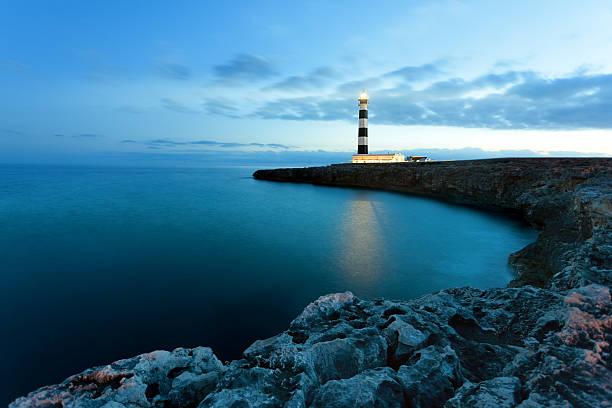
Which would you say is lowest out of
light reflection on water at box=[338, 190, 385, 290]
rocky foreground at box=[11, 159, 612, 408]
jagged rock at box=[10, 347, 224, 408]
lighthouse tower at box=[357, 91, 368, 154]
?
light reflection on water at box=[338, 190, 385, 290]

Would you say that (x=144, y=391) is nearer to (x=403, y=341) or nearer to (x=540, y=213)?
(x=403, y=341)

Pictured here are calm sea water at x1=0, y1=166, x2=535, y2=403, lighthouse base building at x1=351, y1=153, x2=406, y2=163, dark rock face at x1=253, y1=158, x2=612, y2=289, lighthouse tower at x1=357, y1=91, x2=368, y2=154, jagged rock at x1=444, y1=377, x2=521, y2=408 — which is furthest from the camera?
lighthouse base building at x1=351, y1=153, x2=406, y2=163

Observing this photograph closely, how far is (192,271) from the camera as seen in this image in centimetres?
892

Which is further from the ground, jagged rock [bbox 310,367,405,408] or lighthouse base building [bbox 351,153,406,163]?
lighthouse base building [bbox 351,153,406,163]

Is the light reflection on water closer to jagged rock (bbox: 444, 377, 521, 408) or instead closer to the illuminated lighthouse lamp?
jagged rock (bbox: 444, 377, 521, 408)

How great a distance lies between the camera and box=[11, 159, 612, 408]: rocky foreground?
221 cm

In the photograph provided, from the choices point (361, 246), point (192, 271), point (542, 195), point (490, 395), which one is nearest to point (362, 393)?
point (490, 395)

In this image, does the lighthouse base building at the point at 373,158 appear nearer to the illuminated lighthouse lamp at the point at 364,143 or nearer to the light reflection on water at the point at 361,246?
the illuminated lighthouse lamp at the point at 364,143

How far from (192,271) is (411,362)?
7.63 metres

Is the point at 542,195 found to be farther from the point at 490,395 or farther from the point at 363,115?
the point at 363,115

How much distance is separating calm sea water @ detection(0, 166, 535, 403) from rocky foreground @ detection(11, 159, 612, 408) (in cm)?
263

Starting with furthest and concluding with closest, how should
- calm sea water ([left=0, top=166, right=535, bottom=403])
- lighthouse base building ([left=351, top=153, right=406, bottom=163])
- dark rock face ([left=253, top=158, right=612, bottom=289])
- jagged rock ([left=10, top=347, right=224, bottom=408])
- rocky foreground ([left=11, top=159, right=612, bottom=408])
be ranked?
1. lighthouse base building ([left=351, top=153, right=406, bottom=163])
2. calm sea water ([left=0, top=166, right=535, bottom=403])
3. dark rock face ([left=253, top=158, right=612, bottom=289])
4. jagged rock ([left=10, top=347, right=224, bottom=408])
5. rocky foreground ([left=11, top=159, right=612, bottom=408])

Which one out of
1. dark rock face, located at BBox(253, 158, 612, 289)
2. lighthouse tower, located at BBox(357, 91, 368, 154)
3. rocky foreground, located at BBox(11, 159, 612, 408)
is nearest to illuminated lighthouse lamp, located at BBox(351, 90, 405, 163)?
lighthouse tower, located at BBox(357, 91, 368, 154)

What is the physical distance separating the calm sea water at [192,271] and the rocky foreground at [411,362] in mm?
2629
